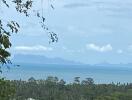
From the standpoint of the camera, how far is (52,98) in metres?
92.9

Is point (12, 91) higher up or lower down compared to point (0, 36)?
lower down

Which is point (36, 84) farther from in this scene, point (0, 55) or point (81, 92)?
point (0, 55)

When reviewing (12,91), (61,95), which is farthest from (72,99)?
(12,91)

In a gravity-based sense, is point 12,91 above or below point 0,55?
below

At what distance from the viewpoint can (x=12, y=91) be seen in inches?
349

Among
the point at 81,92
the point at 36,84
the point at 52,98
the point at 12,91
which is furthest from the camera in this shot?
the point at 36,84

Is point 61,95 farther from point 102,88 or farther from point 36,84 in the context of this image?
point 36,84

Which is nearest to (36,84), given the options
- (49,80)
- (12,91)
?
(49,80)

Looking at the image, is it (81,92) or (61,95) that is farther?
(81,92)

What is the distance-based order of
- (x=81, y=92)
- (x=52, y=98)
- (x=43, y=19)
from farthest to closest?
(x=81, y=92), (x=52, y=98), (x=43, y=19)

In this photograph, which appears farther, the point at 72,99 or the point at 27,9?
the point at 72,99

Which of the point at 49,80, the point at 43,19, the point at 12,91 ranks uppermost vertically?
the point at 49,80

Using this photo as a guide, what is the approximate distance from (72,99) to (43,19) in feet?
286

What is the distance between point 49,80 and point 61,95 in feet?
95.4
